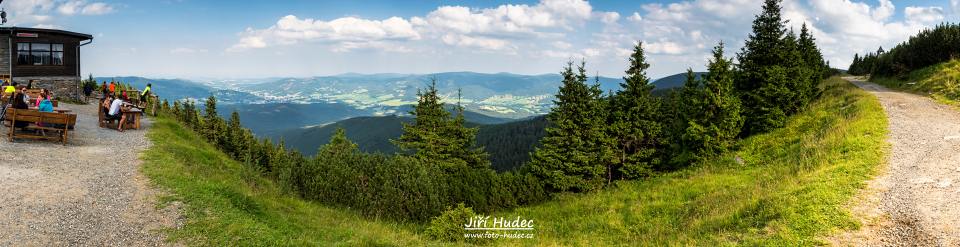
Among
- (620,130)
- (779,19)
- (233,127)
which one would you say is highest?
(779,19)

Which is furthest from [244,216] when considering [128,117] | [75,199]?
[128,117]

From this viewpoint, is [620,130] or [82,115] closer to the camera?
[82,115]

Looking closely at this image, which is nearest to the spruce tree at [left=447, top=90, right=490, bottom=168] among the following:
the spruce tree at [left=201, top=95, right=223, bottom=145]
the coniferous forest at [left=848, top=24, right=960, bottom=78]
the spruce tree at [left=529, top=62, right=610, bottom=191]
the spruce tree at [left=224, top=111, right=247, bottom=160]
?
the spruce tree at [left=529, top=62, right=610, bottom=191]

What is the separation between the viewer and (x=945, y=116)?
24.4 m

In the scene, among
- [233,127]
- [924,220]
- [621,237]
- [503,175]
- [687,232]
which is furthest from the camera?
[233,127]

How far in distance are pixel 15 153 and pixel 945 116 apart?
4176 centimetres

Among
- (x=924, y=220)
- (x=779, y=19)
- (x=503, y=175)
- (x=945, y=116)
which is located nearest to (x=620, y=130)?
(x=503, y=175)

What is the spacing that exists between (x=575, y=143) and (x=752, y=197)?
16845mm

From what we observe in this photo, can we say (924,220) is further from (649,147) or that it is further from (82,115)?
(82,115)

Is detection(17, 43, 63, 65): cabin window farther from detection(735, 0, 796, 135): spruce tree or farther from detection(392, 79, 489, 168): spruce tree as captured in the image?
detection(735, 0, 796, 135): spruce tree

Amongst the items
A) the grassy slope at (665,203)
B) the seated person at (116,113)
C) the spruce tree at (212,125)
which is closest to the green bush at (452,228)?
the grassy slope at (665,203)

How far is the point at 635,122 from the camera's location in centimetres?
3428

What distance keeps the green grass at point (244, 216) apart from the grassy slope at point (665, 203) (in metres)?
0.04

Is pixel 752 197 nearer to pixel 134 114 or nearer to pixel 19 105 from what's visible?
pixel 19 105
